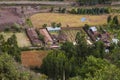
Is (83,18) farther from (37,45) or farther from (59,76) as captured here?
(59,76)

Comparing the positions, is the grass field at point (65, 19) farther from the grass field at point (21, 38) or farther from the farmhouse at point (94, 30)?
the grass field at point (21, 38)

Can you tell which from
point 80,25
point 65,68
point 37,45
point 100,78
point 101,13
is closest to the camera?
point 100,78

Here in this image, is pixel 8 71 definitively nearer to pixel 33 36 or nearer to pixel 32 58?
pixel 32 58

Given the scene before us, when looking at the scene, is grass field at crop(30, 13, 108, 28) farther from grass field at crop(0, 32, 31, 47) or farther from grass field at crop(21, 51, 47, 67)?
grass field at crop(21, 51, 47, 67)

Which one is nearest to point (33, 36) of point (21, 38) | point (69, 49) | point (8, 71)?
point (21, 38)

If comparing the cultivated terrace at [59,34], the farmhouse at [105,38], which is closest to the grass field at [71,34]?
the cultivated terrace at [59,34]

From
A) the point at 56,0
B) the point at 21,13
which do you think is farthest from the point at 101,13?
the point at 21,13
